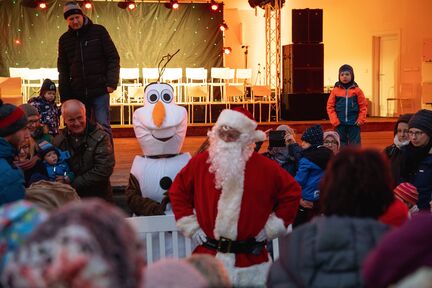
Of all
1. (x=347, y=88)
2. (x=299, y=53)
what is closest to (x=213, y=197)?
(x=347, y=88)

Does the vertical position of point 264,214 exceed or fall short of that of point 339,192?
it falls short

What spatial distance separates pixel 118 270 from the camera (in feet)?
4.59

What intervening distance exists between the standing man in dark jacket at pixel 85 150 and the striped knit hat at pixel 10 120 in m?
1.23

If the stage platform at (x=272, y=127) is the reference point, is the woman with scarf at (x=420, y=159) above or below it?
above

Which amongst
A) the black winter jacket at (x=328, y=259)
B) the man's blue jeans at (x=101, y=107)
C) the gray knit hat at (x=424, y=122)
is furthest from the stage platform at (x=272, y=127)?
the black winter jacket at (x=328, y=259)

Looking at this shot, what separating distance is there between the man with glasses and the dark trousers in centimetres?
531

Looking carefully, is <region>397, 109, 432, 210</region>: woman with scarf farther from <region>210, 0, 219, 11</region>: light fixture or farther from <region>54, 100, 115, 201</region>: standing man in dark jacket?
<region>210, 0, 219, 11</region>: light fixture

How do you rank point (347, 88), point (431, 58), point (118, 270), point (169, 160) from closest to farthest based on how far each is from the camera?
point (118, 270) < point (169, 160) < point (347, 88) < point (431, 58)

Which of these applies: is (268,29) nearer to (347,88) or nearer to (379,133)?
(379,133)

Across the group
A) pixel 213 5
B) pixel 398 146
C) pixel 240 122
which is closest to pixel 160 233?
pixel 240 122

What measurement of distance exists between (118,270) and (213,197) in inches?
73.9

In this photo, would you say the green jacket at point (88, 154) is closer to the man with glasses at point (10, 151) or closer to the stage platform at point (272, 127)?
the man with glasses at point (10, 151)

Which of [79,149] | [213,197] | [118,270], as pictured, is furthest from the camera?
[79,149]

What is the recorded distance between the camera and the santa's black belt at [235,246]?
10.6 ft
